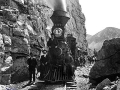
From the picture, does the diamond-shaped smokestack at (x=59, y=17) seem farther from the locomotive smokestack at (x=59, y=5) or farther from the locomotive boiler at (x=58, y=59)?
the locomotive smokestack at (x=59, y=5)

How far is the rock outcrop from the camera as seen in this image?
6.14 metres

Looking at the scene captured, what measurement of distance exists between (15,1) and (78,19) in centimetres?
3846

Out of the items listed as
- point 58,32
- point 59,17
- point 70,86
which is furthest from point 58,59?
point 59,17

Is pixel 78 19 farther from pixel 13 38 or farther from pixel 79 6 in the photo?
pixel 13 38

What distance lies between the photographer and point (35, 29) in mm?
17594

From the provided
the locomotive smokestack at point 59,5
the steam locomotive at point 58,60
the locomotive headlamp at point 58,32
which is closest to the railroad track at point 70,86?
the steam locomotive at point 58,60

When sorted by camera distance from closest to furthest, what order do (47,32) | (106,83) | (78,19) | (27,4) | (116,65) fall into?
(106,83) < (116,65) < (27,4) < (47,32) < (78,19)

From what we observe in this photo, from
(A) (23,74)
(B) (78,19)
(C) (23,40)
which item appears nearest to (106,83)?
(A) (23,74)

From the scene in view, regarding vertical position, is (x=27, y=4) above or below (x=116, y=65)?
above

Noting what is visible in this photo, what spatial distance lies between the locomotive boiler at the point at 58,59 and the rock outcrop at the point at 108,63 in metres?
2.01

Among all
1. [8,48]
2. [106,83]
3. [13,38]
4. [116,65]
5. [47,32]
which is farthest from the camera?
[47,32]

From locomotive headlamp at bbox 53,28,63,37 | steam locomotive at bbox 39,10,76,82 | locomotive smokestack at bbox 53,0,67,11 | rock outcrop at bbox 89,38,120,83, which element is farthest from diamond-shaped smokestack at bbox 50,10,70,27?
rock outcrop at bbox 89,38,120,83

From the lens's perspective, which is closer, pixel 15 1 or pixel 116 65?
pixel 116 65

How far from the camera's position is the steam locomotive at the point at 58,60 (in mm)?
8320
